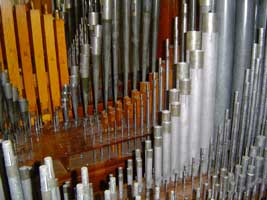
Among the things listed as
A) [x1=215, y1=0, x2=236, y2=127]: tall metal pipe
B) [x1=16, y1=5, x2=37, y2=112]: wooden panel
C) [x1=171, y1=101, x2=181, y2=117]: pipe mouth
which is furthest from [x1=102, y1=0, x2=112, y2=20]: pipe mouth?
[x1=171, y1=101, x2=181, y2=117]: pipe mouth

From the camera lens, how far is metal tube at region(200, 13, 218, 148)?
1485mm

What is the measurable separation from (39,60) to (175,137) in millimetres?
1214

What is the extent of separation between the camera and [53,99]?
2.38 meters

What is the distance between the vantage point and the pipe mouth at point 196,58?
4.82ft

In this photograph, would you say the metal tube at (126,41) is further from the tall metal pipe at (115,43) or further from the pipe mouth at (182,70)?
the pipe mouth at (182,70)

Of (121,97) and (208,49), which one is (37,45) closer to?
(121,97)

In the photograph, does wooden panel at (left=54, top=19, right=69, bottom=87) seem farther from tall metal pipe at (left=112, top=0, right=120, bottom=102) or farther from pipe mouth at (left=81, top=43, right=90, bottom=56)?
tall metal pipe at (left=112, top=0, right=120, bottom=102)

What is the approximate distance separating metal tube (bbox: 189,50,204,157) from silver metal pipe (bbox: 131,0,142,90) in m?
0.79

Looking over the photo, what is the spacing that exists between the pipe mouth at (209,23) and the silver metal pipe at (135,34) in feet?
2.60

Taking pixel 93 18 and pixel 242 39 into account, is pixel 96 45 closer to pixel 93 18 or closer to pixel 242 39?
pixel 93 18

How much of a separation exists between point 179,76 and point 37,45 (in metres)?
1.18

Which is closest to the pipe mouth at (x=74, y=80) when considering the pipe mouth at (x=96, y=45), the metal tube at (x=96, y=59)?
the metal tube at (x=96, y=59)

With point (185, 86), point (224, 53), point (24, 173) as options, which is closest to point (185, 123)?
point (185, 86)

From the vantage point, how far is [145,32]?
223 centimetres
